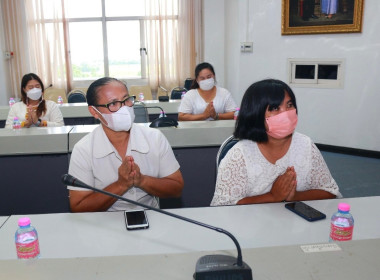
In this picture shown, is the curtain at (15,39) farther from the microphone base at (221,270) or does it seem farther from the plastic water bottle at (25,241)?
the microphone base at (221,270)

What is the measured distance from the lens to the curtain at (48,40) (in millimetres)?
6868

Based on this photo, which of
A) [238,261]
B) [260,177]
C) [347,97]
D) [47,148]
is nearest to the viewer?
[238,261]

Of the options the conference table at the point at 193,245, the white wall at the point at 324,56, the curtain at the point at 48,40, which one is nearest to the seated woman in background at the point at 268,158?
the conference table at the point at 193,245

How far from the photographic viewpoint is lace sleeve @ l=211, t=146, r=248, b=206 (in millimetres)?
1669

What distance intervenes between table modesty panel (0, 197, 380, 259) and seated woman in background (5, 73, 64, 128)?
2.16 meters

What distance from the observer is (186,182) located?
287cm

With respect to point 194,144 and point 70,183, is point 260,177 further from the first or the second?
point 194,144

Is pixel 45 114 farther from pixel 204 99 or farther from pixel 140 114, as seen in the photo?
pixel 204 99

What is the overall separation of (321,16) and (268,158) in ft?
13.1

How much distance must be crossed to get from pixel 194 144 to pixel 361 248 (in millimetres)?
2012

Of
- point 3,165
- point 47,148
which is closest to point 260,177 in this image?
point 47,148

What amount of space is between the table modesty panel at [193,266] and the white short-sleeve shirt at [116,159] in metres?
0.94

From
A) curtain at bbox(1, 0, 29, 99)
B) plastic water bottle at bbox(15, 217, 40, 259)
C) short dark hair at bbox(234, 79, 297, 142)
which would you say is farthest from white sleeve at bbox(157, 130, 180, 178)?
curtain at bbox(1, 0, 29, 99)

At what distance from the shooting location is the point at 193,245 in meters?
Result: 1.26
